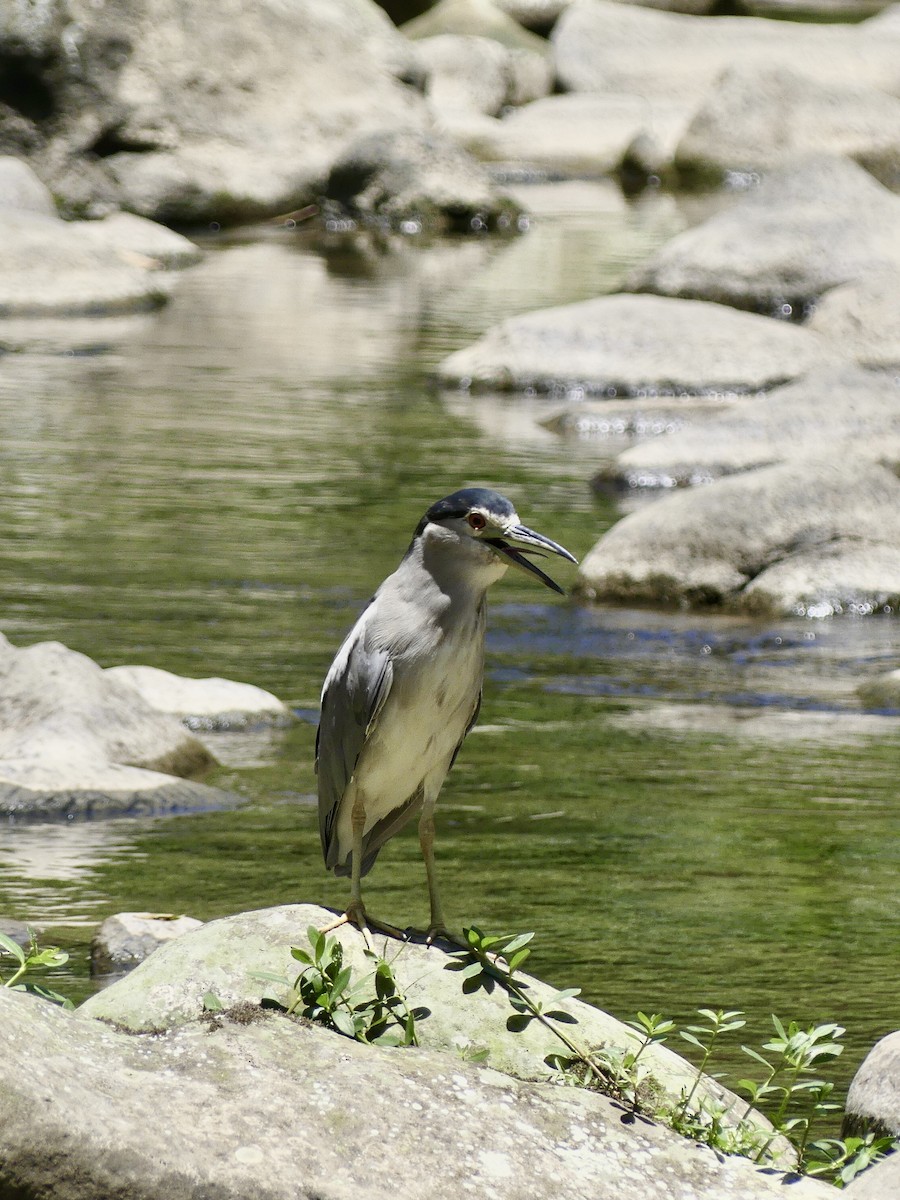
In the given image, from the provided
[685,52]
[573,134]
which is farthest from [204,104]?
[685,52]

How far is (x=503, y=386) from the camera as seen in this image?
15633 millimetres

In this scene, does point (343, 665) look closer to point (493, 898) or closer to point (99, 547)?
point (493, 898)

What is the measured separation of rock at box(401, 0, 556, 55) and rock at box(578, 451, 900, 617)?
1061 inches

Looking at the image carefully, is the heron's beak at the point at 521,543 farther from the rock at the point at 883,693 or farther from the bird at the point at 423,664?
the rock at the point at 883,693

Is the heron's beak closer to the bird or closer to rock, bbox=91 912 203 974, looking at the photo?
the bird

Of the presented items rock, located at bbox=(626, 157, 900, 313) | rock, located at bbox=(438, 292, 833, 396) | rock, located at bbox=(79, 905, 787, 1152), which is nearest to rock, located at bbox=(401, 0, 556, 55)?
rock, located at bbox=(626, 157, 900, 313)

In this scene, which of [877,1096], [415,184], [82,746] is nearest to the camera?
[877,1096]

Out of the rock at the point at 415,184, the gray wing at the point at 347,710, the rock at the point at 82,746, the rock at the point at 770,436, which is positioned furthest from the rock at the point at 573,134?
the gray wing at the point at 347,710

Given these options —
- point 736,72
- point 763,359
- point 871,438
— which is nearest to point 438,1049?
A: point 871,438

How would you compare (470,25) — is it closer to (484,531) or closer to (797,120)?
(797,120)

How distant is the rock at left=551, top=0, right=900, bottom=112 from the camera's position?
3350cm

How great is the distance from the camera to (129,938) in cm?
571

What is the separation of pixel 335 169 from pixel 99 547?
13.6 meters

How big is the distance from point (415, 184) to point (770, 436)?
1184cm
